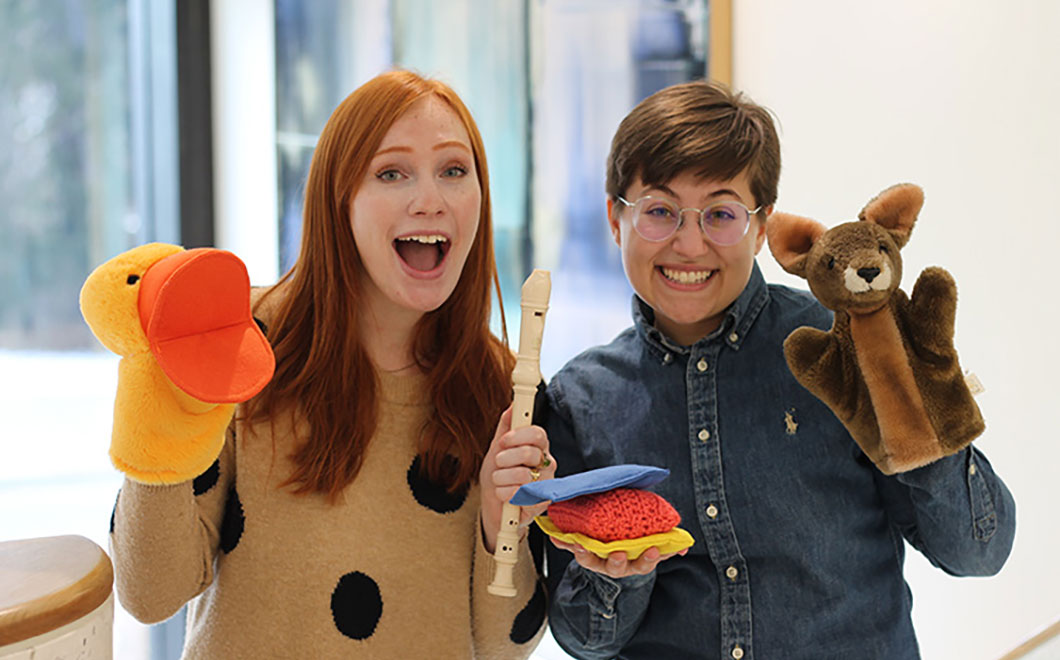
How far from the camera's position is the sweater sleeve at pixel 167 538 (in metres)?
0.98

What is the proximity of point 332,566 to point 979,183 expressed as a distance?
1.18 m

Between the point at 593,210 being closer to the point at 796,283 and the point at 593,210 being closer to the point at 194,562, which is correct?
the point at 796,283

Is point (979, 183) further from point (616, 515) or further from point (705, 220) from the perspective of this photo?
point (616, 515)

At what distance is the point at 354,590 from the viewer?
111 centimetres

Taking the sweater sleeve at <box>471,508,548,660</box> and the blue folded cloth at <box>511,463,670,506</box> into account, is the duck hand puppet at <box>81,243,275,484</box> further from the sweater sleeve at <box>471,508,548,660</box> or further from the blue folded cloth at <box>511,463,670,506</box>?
the sweater sleeve at <box>471,508,548,660</box>

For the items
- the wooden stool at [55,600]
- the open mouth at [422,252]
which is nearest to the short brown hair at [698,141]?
the open mouth at [422,252]

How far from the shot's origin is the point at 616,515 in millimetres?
906

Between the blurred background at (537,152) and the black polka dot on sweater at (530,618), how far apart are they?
0.81 m

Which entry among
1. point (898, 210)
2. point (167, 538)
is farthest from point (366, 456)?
point (898, 210)

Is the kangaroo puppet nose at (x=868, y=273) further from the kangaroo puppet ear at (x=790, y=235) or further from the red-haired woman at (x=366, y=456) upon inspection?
the red-haired woman at (x=366, y=456)

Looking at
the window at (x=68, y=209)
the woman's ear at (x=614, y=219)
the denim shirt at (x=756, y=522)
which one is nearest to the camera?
the denim shirt at (x=756, y=522)

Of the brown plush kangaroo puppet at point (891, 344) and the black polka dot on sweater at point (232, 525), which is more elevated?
the brown plush kangaroo puppet at point (891, 344)

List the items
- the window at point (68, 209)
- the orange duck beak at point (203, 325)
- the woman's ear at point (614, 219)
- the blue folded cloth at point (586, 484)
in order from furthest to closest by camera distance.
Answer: the window at point (68, 209) < the woman's ear at point (614, 219) < the blue folded cloth at point (586, 484) < the orange duck beak at point (203, 325)

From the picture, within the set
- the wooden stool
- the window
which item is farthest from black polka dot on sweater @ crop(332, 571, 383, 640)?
the window
